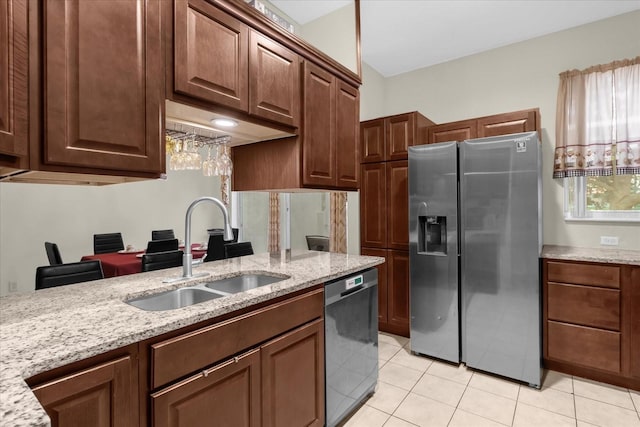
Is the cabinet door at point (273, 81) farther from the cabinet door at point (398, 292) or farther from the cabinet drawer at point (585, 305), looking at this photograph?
the cabinet drawer at point (585, 305)

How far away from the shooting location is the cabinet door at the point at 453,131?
323 cm

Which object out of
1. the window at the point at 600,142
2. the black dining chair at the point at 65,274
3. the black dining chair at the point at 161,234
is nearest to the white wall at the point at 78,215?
the black dining chair at the point at 161,234

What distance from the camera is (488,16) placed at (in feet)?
9.81

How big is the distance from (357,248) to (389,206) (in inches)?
28.2

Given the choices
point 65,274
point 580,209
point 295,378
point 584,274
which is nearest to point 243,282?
point 295,378

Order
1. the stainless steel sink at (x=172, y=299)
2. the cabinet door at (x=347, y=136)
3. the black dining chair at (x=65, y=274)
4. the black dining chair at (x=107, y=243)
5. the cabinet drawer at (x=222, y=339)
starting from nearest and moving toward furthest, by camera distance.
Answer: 1. the cabinet drawer at (x=222, y=339)
2. the stainless steel sink at (x=172, y=299)
3. the black dining chair at (x=65, y=274)
4. the cabinet door at (x=347, y=136)
5. the black dining chair at (x=107, y=243)

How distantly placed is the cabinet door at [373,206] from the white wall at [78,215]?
8.04 ft

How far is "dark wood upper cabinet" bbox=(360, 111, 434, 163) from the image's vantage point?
3225 millimetres

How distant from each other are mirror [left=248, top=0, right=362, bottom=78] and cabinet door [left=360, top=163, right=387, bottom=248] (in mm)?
1140

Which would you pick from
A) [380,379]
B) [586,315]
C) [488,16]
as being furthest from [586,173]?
[380,379]

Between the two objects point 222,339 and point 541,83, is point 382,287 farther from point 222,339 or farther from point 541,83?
point 541,83

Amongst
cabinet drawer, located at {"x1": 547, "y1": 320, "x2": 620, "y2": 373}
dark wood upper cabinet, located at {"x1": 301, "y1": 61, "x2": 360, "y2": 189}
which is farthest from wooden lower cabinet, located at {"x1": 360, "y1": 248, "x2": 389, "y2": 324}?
cabinet drawer, located at {"x1": 547, "y1": 320, "x2": 620, "y2": 373}

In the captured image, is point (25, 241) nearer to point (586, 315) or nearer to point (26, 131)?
point (26, 131)

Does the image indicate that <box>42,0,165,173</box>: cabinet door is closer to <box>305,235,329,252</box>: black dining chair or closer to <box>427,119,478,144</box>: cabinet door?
<box>305,235,329,252</box>: black dining chair
